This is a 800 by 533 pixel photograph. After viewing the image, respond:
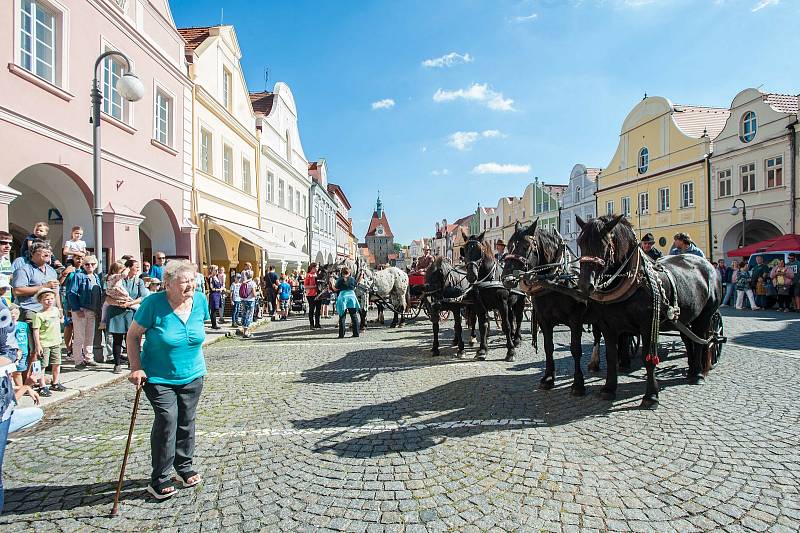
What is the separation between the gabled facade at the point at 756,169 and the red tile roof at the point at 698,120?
13.3 feet

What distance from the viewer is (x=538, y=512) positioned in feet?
8.55

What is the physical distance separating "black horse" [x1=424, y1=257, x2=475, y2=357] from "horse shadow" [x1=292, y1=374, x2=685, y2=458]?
2200 millimetres

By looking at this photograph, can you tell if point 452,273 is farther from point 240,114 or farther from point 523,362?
point 240,114

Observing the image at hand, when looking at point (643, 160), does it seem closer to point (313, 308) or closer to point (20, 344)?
point (313, 308)

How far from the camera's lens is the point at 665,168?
1139 inches

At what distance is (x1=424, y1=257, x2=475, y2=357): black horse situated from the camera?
7.56 meters

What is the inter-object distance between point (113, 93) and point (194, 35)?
7698 mm

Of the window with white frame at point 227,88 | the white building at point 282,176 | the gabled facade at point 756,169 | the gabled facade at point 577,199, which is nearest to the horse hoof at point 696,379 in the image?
the white building at point 282,176

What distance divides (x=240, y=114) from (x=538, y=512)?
1912 cm

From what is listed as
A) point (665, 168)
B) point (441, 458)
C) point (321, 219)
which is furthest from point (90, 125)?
point (665, 168)

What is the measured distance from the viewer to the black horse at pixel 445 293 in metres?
7.56

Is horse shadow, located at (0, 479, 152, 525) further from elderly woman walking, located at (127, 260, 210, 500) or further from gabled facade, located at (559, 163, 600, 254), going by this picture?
gabled facade, located at (559, 163, 600, 254)

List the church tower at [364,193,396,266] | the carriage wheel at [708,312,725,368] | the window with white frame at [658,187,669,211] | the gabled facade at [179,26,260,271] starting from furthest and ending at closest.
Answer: the church tower at [364,193,396,266] → the window with white frame at [658,187,669,211] → the gabled facade at [179,26,260,271] → the carriage wheel at [708,312,725,368]

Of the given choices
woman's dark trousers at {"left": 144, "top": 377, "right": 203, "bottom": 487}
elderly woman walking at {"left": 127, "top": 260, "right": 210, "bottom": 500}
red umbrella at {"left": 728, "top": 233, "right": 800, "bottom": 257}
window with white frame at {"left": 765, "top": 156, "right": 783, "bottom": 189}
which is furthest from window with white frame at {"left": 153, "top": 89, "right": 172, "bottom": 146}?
window with white frame at {"left": 765, "top": 156, "right": 783, "bottom": 189}
